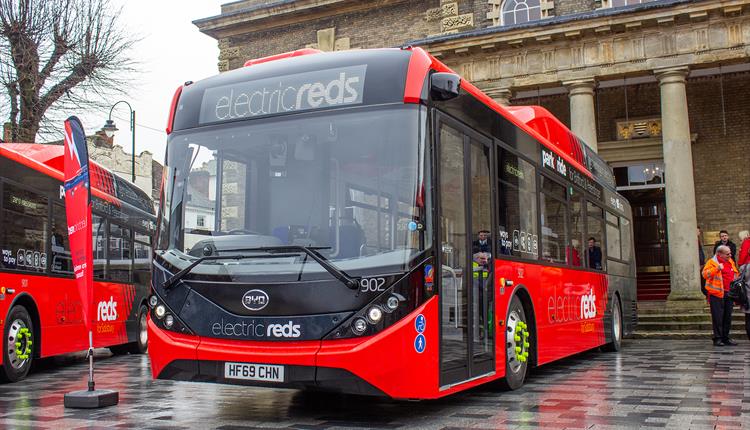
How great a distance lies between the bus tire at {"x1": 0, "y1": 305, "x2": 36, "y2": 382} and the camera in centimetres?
1011

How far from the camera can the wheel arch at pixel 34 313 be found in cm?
1046

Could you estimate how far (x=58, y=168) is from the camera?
11883 millimetres

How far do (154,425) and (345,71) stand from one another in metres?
3.32

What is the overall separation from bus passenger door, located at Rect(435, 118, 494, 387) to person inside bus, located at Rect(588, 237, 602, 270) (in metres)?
4.60

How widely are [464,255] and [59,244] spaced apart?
270 inches

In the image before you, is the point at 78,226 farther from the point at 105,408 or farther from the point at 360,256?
the point at 360,256

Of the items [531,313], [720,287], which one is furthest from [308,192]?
[720,287]

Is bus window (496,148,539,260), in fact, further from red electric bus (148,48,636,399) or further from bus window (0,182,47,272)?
bus window (0,182,47,272)

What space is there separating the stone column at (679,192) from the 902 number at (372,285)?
16076 mm

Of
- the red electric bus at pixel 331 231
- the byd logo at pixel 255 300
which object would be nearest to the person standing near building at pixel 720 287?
the red electric bus at pixel 331 231

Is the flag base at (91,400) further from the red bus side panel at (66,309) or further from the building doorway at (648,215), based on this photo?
the building doorway at (648,215)

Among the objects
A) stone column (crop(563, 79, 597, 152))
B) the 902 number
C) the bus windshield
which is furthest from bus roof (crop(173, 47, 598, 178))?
stone column (crop(563, 79, 597, 152))

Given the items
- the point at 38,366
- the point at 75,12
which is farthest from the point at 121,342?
the point at 75,12

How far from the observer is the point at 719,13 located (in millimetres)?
20609
